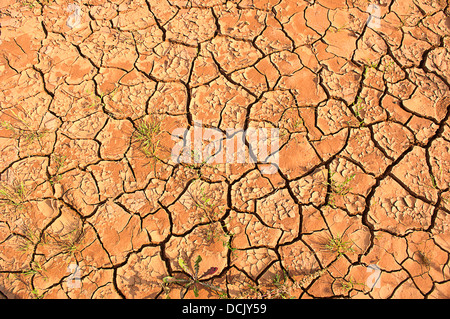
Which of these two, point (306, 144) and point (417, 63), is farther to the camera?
point (417, 63)

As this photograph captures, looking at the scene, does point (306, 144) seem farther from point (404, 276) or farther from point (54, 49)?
point (54, 49)

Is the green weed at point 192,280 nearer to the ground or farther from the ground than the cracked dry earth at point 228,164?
nearer to the ground

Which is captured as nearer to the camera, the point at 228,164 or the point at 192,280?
the point at 192,280

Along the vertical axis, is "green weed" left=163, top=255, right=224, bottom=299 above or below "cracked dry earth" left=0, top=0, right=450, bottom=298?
below

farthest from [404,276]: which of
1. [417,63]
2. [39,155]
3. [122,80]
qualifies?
[39,155]

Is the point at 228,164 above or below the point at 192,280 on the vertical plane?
above
